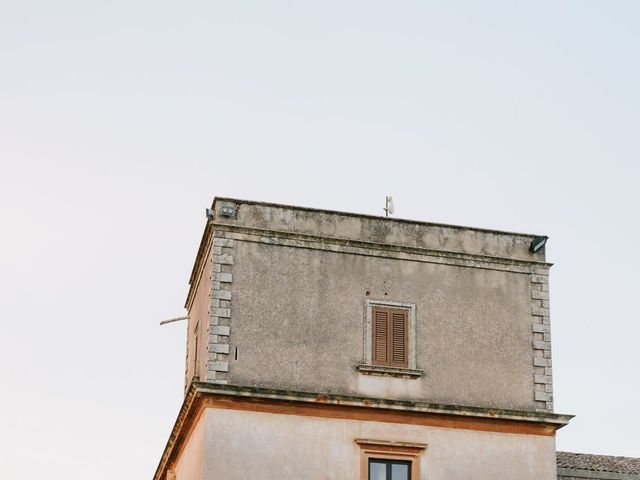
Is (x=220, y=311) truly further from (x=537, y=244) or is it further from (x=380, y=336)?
(x=537, y=244)

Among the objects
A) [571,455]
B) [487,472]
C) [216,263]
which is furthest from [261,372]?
[571,455]

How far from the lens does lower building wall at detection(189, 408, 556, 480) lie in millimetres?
24516

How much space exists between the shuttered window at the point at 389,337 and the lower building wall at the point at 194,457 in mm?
3923

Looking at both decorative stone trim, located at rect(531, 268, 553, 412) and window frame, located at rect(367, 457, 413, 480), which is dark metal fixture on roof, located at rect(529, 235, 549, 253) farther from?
window frame, located at rect(367, 457, 413, 480)

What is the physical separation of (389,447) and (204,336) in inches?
178

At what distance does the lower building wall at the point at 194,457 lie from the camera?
24.5 metres

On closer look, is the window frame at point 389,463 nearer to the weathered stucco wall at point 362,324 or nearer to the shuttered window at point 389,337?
the weathered stucco wall at point 362,324

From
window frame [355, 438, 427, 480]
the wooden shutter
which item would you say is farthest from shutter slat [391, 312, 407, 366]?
window frame [355, 438, 427, 480]

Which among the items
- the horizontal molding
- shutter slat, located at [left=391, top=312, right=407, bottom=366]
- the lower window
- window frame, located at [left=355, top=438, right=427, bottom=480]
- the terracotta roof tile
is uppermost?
the horizontal molding

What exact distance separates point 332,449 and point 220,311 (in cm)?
361

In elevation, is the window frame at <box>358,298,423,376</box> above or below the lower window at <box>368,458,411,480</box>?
above

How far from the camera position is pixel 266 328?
25609 mm

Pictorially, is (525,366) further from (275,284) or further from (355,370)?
(275,284)

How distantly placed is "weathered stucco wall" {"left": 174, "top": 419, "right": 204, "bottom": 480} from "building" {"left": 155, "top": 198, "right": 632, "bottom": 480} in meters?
0.06
